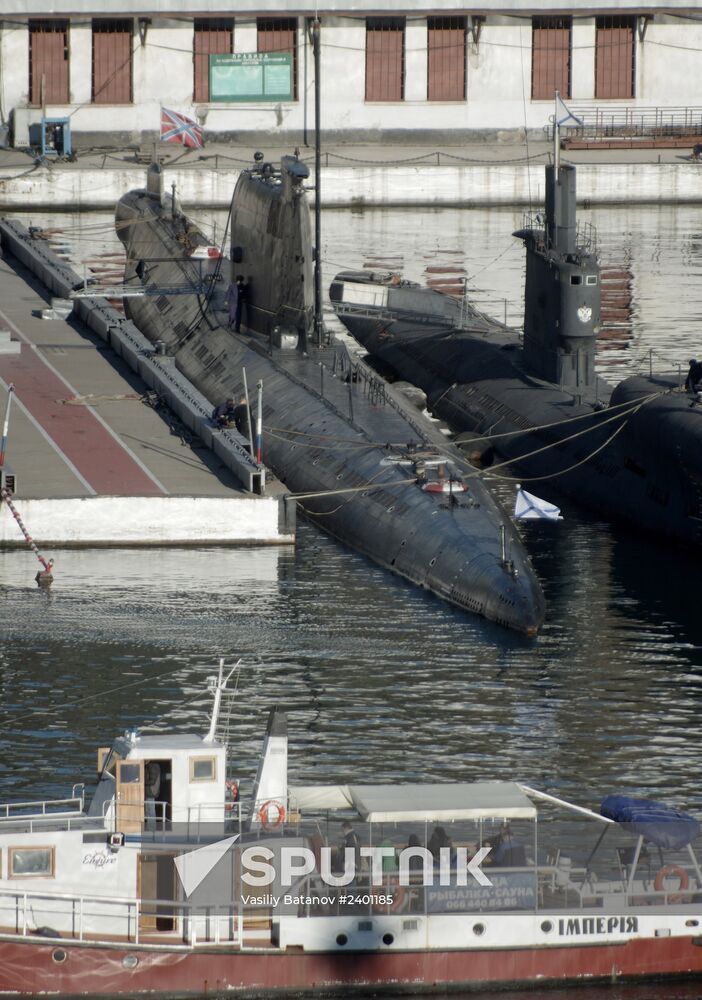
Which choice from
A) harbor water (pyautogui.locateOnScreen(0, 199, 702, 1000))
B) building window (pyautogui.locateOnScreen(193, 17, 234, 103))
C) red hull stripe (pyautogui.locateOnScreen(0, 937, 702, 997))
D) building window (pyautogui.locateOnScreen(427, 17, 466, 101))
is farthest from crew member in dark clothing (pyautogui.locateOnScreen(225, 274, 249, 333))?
building window (pyautogui.locateOnScreen(427, 17, 466, 101))

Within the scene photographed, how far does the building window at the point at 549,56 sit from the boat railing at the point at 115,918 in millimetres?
84008

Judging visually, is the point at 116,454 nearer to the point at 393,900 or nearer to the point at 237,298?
the point at 237,298

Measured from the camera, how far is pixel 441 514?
39875 millimetres

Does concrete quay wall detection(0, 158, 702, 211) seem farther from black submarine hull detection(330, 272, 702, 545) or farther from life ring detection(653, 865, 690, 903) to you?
life ring detection(653, 865, 690, 903)

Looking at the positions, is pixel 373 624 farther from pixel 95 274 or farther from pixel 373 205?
pixel 373 205

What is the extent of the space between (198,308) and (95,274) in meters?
19.1

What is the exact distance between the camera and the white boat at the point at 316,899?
77.2ft

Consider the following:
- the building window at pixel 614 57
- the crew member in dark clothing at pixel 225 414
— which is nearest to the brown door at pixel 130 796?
the crew member in dark clothing at pixel 225 414

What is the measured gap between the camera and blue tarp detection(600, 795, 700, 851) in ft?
78.6

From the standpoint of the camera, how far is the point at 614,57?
10250 centimetres

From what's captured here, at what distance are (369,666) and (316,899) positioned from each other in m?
11.5

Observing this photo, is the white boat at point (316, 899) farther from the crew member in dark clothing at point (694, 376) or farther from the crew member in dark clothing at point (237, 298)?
the crew member in dark clothing at point (237, 298)

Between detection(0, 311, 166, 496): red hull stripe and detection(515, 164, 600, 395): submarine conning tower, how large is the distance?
39.5 ft

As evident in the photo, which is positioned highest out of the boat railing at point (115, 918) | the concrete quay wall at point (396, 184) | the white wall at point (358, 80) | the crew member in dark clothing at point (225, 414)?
the white wall at point (358, 80)
